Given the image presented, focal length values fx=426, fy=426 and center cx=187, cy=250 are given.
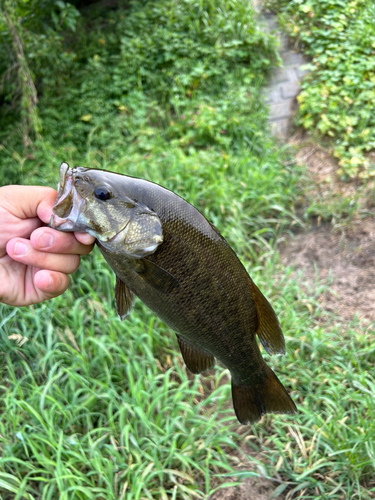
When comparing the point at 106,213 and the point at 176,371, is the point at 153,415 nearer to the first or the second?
the point at 176,371

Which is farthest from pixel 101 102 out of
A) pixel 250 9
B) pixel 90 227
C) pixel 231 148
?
pixel 90 227

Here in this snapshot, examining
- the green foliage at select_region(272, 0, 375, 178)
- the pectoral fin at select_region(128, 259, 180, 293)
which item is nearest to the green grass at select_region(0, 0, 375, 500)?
the green foliage at select_region(272, 0, 375, 178)

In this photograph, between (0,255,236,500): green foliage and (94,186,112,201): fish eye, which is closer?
(94,186,112,201): fish eye

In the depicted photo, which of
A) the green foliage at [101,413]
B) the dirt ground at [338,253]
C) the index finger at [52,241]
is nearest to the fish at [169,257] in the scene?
the index finger at [52,241]

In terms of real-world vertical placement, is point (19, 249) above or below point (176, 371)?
above

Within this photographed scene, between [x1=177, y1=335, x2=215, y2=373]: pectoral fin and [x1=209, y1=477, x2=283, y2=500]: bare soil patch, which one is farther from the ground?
[x1=177, y1=335, x2=215, y2=373]: pectoral fin

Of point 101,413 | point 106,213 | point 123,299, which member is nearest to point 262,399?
point 123,299

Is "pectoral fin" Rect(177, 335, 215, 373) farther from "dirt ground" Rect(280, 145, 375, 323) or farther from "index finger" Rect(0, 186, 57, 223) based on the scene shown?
"dirt ground" Rect(280, 145, 375, 323)

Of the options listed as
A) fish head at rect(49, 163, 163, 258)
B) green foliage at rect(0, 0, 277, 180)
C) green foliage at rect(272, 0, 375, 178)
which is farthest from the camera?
green foliage at rect(0, 0, 277, 180)
